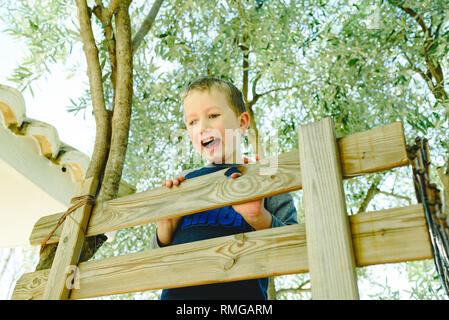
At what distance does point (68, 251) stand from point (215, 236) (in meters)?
0.63

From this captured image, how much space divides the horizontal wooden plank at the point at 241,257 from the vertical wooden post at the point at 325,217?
0.06 metres

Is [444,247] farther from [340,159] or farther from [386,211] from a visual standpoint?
[340,159]

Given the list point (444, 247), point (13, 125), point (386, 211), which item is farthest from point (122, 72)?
point (444, 247)

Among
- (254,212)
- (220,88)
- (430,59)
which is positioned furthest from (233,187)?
(430,59)

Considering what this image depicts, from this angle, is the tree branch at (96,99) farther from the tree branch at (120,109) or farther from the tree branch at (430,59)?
the tree branch at (430,59)

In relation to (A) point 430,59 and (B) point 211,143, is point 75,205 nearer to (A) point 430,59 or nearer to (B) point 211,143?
(B) point 211,143

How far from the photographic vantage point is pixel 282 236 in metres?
1.34

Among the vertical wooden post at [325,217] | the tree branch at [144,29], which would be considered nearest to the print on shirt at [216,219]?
the vertical wooden post at [325,217]

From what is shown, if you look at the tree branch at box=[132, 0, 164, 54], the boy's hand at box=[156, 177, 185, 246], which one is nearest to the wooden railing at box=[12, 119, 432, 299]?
the boy's hand at box=[156, 177, 185, 246]

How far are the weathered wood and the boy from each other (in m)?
0.06

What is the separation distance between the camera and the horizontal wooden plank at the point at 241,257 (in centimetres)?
115

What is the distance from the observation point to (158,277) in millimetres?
1494

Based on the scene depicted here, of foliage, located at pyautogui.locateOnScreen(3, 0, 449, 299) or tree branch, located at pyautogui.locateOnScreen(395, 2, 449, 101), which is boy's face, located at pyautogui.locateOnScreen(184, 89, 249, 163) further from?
tree branch, located at pyautogui.locateOnScreen(395, 2, 449, 101)
